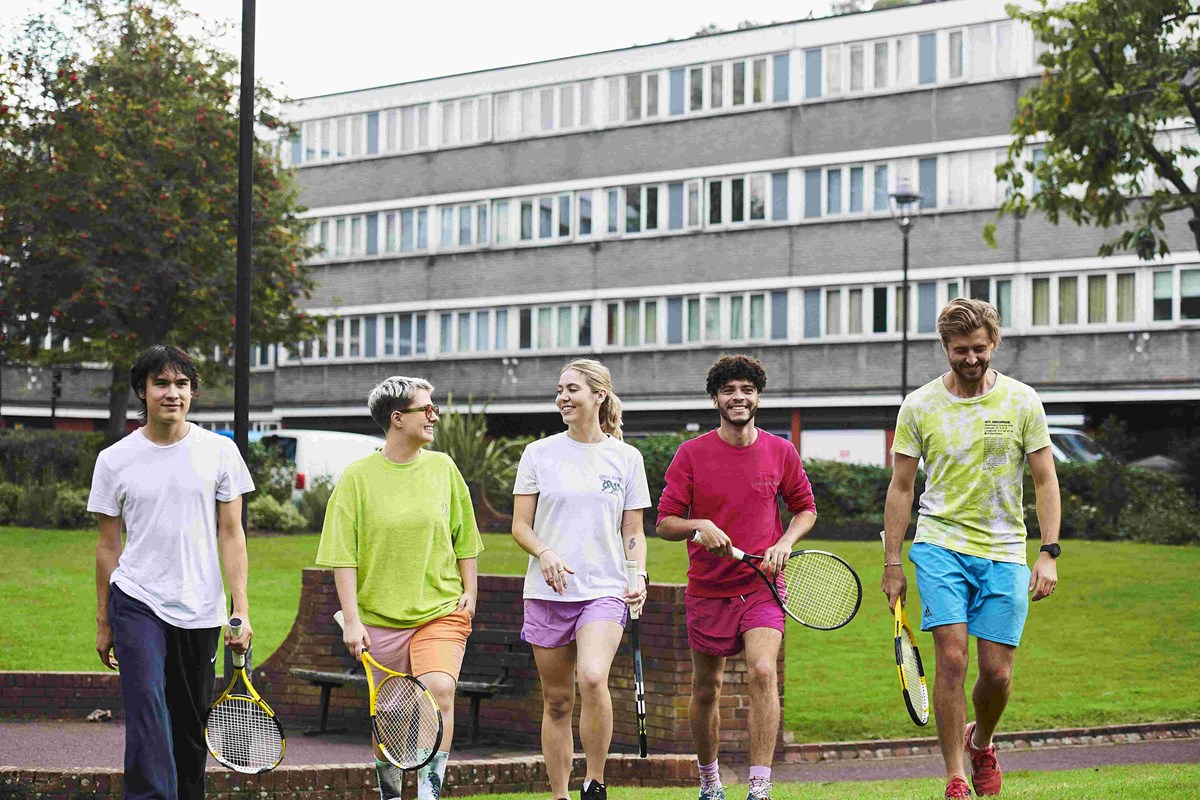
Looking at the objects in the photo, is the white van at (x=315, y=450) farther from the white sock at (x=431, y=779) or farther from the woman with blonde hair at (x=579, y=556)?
the white sock at (x=431, y=779)

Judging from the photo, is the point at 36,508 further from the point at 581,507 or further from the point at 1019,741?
the point at 581,507

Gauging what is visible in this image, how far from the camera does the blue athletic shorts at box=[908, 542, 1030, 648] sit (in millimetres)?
7812

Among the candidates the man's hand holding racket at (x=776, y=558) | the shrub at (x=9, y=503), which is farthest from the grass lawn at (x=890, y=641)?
the man's hand holding racket at (x=776, y=558)

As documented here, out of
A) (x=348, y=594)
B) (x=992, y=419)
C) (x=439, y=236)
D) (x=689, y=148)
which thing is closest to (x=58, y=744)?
(x=348, y=594)

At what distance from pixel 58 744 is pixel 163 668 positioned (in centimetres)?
586

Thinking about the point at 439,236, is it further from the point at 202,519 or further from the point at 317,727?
the point at 202,519

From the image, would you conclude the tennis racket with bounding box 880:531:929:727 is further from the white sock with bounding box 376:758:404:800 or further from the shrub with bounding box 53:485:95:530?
the shrub with bounding box 53:485:95:530

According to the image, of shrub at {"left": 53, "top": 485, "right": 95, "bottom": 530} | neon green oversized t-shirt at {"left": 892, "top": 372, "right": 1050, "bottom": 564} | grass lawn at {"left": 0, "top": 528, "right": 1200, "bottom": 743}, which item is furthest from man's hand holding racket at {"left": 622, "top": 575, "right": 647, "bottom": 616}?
shrub at {"left": 53, "top": 485, "right": 95, "bottom": 530}

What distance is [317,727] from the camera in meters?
13.9

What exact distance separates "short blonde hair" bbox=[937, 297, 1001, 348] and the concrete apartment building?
3272 cm

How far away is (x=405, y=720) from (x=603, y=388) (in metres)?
1.97

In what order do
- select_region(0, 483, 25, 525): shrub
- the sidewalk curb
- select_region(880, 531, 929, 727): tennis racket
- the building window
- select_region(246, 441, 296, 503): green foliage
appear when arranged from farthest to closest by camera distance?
the building window → select_region(246, 441, 296, 503): green foliage → select_region(0, 483, 25, 525): shrub → the sidewalk curb → select_region(880, 531, 929, 727): tennis racket

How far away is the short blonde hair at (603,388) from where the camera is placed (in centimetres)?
832

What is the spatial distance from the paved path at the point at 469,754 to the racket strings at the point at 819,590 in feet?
13.4
